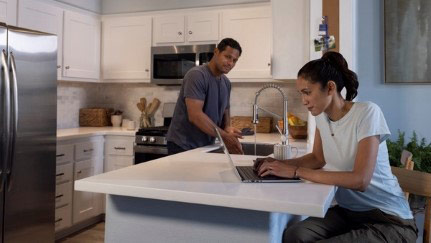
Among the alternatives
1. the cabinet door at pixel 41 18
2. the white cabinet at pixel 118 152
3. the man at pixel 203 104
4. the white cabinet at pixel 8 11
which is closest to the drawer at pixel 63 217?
the white cabinet at pixel 118 152

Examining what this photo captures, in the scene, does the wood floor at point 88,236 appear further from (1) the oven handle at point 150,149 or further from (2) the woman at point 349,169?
(2) the woman at point 349,169

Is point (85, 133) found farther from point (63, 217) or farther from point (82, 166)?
point (63, 217)

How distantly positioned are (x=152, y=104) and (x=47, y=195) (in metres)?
1.71

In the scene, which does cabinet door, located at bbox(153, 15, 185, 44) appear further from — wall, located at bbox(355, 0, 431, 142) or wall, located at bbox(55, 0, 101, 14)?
wall, located at bbox(355, 0, 431, 142)

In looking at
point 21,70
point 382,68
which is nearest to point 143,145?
point 21,70

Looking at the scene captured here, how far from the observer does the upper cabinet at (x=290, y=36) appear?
10.5 ft

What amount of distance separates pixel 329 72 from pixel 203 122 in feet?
3.28

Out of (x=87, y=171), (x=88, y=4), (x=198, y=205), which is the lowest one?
(x=87, y=171)

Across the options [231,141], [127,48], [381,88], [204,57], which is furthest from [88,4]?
[381,88]

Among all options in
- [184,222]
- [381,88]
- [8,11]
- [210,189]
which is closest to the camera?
[210,189]

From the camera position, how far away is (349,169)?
1573mm

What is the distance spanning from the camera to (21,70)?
2.66 metres

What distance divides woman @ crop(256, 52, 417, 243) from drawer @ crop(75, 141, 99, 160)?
8.18 feet

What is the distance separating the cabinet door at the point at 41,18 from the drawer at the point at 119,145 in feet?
2.66
